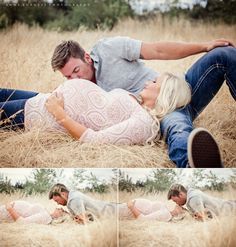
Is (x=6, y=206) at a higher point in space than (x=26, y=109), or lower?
lower

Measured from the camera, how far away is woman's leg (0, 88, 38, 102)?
3584mm

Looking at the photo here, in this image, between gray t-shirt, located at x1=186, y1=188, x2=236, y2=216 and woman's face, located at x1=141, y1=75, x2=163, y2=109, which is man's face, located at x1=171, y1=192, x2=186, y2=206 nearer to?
gray t-shirt, located at x1=186, y1=188, x2=236, y2=216

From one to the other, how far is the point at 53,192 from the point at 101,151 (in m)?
0.38

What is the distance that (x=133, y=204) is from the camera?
3.49m

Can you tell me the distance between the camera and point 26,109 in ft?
11.7

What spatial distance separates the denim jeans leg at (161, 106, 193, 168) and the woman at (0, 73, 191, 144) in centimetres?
5

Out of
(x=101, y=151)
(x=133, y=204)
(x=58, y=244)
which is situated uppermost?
(x=101, y=151)

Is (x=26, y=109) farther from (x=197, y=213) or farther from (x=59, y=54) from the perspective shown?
(x=197, y=213)

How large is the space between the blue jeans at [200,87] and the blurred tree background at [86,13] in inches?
9.8

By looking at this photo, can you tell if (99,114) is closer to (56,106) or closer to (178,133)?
(56,106)

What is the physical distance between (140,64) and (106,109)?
0.34m

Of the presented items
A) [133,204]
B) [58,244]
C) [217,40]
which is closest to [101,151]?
[133,204]

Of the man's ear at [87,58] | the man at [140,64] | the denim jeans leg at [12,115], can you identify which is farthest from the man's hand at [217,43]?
the denim jeans leg at [12,115]

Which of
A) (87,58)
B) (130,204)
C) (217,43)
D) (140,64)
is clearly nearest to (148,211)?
(130,204)
